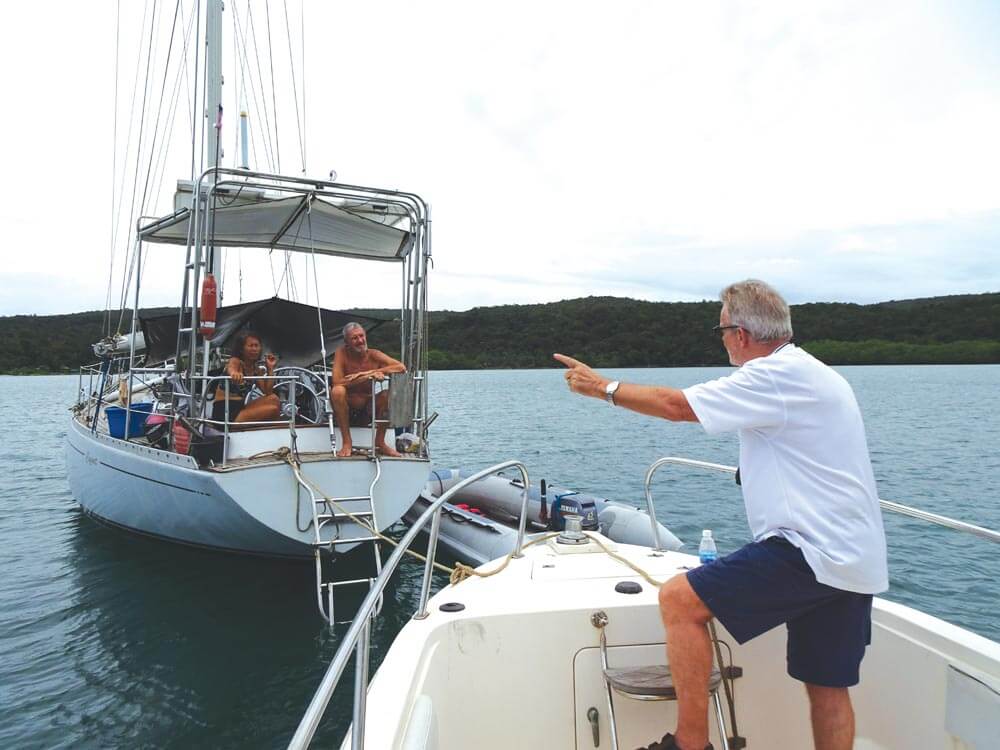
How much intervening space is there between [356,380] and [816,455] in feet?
18.3

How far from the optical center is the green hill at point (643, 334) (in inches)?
2817

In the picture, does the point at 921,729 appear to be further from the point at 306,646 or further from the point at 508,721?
the point at 306,646

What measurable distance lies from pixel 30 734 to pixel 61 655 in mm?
1444

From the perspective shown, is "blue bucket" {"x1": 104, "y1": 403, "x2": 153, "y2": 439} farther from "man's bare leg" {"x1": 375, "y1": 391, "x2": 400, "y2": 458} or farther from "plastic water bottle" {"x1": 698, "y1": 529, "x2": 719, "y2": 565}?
"plastic water bottle" {"x1": 698, "y1": 529, "x2": 719, "y2": 565}

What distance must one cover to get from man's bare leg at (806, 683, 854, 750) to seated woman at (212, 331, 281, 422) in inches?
241

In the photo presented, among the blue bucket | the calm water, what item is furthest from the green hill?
the blue bucket

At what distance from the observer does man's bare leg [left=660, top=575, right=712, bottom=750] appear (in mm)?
2264

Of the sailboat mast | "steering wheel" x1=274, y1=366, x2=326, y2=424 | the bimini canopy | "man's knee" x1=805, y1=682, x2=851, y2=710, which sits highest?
the sailboat mast

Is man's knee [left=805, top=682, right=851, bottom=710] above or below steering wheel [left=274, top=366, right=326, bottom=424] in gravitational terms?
below

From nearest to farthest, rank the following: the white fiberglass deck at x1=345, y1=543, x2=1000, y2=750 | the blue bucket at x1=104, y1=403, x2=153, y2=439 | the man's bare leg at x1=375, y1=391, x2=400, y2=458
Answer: the white fiberglass deck at x1=345, y1=543, x2=1000, y2=750
the man's bare leg at x1=375, y1=391, x2=400, y2=458
the blue bucket at x1=104, y1=403, x2=153, y2=439

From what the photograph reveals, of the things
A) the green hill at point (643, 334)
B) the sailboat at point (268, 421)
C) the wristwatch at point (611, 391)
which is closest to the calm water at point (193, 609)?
the sailboat at point (268, 421)

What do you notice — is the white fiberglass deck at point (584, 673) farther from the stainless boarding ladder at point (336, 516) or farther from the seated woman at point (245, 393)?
the seated woman at point (245, 393)

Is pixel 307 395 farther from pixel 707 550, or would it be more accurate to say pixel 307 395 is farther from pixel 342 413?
pixel 707 550

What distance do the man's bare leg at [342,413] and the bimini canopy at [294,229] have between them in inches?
70.5
